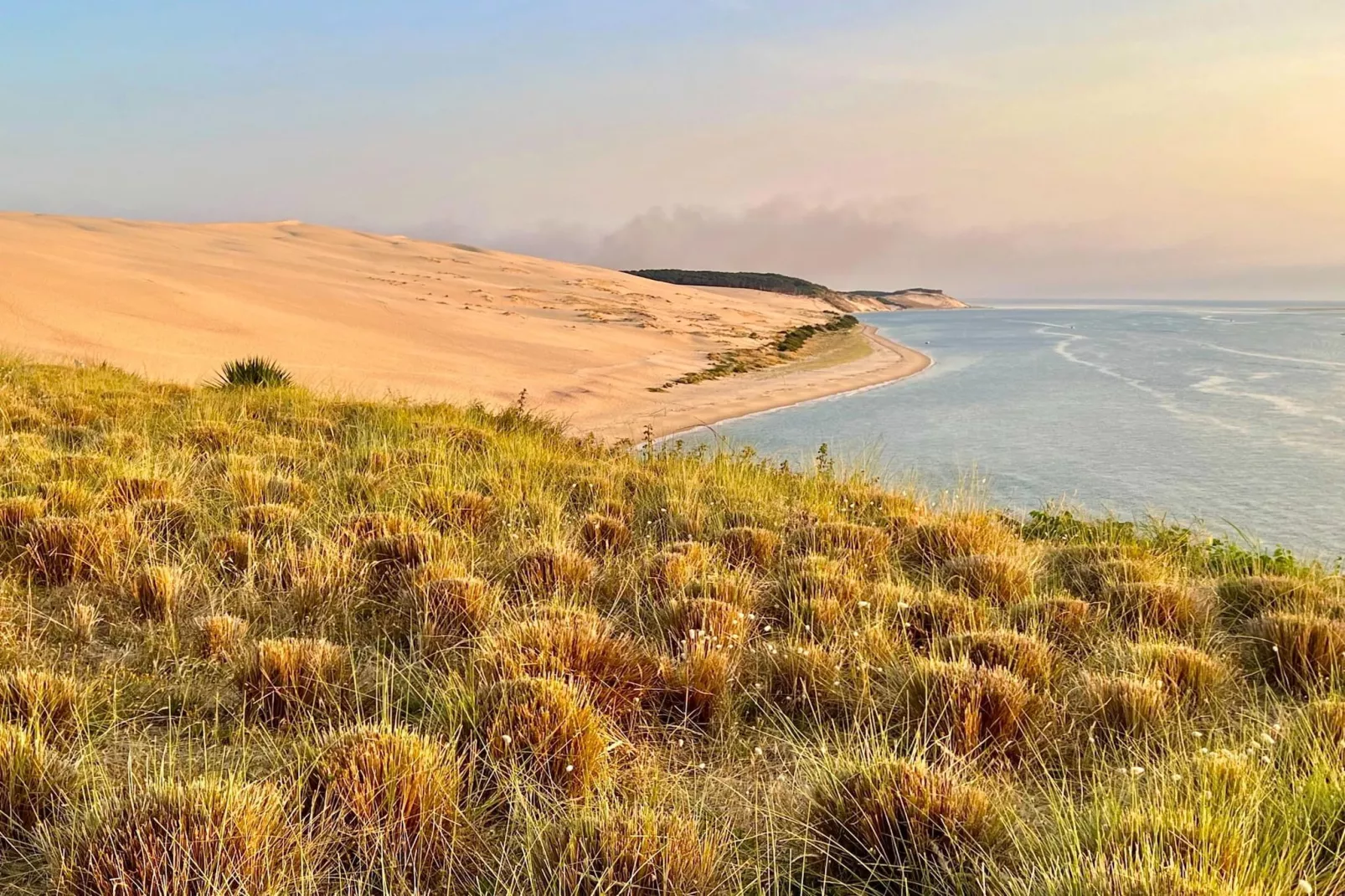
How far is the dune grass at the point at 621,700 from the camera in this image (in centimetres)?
207

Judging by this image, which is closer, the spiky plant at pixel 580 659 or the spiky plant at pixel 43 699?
the spiky plant at pixel 43 699

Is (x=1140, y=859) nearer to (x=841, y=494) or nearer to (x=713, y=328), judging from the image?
(x=841, y=494)

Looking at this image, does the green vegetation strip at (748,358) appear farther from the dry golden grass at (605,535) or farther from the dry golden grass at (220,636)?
the dry golden grass at (220,636)

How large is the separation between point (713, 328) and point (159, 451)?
45.0 m

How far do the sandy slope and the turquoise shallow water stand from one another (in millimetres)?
3639

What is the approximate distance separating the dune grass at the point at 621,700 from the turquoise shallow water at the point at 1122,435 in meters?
4.49

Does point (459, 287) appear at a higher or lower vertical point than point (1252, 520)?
higher

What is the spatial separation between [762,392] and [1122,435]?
38.5 ft

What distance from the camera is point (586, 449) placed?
9.69 m

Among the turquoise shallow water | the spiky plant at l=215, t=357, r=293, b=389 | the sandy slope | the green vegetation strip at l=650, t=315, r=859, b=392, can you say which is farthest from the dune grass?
the green vegetation strip at l=650, t=315, r=859, b=392

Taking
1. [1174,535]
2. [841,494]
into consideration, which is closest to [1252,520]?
[1174,535]

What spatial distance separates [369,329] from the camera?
31766 mm

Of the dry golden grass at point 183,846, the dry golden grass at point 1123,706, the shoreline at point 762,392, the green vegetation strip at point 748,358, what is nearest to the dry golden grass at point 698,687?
the dry golden grass at point 1123,706

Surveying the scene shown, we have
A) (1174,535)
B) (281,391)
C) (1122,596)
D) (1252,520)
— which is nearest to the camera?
(1122,596)
